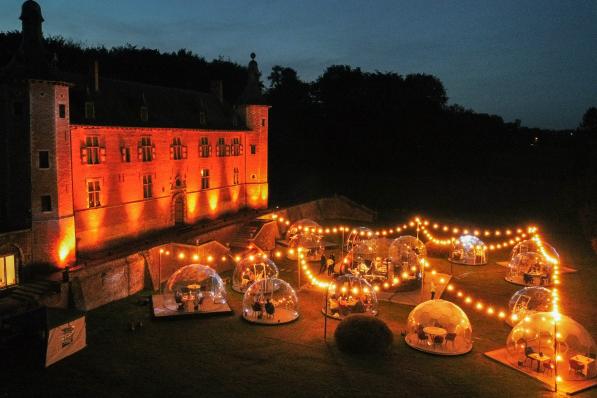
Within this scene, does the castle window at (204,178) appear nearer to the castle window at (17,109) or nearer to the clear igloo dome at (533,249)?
the castle window at (17,109)

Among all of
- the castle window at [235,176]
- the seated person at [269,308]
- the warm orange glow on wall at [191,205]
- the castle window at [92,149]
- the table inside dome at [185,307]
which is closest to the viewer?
the seated person at [269,308]

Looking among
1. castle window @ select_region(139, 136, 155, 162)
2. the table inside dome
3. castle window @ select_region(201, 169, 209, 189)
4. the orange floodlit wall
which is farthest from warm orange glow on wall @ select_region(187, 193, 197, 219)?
the table inside dome

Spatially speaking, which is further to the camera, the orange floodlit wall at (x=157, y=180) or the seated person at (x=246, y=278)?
the orange floodlit wall at (x=157, y=180)

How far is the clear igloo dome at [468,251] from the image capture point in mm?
31172

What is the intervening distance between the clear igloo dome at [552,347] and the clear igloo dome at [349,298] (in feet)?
19.0

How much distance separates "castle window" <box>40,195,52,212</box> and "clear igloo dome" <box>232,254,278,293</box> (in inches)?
359

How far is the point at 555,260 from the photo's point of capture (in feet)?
96.9

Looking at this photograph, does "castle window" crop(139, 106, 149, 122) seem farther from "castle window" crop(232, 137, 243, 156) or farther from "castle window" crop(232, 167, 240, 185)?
"castle window" crop(232, 167, 240, 185)

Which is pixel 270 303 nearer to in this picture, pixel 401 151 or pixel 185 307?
pixel 185 307

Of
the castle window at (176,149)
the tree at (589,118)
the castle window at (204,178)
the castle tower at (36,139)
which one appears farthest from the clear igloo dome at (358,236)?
the tree at (589,118)

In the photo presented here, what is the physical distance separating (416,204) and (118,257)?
35670mm

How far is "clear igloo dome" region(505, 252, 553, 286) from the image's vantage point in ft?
88.0

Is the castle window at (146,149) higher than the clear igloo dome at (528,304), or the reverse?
the castle window at (146,149)

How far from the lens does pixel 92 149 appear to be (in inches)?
1049
